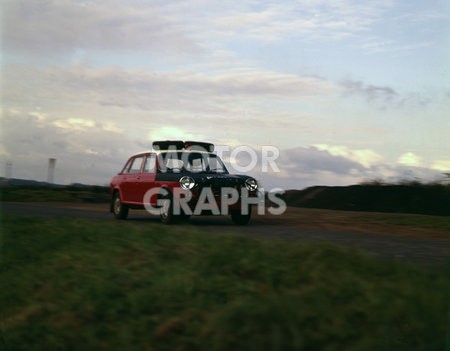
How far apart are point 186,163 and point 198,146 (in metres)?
0.76

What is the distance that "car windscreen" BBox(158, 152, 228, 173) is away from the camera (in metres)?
13.7

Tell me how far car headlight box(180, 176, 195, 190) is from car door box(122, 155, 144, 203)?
213 cm

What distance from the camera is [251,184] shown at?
13.4m

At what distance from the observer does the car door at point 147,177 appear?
13.9 metres

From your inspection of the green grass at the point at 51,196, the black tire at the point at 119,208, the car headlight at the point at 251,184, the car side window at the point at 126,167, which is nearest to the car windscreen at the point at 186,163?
the car headlight at the point at 251,184

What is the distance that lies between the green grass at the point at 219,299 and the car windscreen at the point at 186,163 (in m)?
6.29

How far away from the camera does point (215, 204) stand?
13125 millimetres

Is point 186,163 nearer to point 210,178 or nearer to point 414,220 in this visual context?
point 210,178

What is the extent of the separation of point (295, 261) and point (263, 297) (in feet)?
4.22

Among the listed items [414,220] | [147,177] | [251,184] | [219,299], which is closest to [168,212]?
[147,177]

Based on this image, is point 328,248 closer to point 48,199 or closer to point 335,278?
point 335,278

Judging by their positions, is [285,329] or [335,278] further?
[335,278]

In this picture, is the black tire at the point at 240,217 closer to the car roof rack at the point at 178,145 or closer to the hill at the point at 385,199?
the car roof rack at the point at 178,145

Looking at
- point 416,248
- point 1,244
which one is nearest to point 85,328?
point 1,244
